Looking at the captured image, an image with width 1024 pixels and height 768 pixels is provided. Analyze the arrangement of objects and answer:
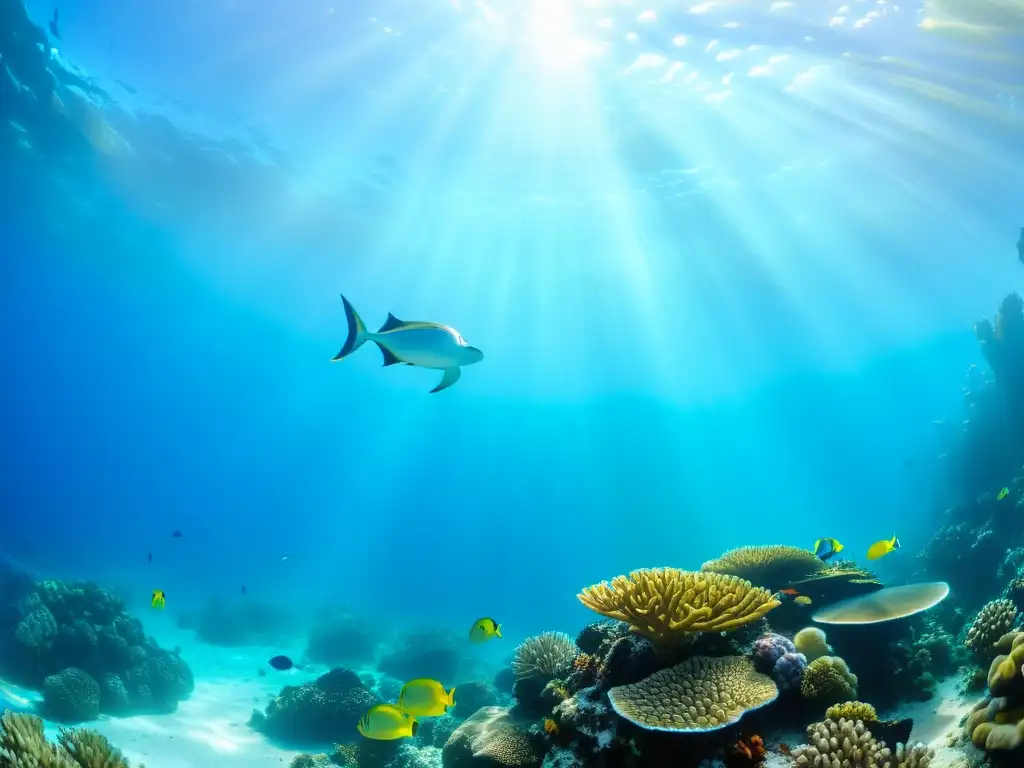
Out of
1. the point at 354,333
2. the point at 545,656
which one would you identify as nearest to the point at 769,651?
the point at 545,656

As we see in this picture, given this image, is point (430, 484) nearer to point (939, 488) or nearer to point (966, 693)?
point (939, 488)

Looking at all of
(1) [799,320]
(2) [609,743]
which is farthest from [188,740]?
(1) [799,320]

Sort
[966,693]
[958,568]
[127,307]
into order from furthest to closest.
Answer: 1. [127,307]
2. [958,568]
3. [966,693]

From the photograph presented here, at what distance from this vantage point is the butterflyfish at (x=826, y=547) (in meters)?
7.18

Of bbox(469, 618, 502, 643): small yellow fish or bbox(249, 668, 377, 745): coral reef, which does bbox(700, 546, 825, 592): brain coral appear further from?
bbox(249, 668, 377, 745): coral reef

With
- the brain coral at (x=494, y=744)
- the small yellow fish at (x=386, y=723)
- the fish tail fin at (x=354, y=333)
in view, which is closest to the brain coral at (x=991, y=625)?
the brain coral at (x=494, y=744)

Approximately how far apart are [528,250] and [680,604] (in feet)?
127

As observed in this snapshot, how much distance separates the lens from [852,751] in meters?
3.38

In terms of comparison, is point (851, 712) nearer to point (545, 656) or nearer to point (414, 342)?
point (545, 656)

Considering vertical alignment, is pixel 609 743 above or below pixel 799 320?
below

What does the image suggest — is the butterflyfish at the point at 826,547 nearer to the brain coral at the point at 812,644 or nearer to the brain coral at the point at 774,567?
the brain coral at the point at 774,567

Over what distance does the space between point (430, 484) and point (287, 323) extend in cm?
6851

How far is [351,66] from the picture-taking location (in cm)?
2366

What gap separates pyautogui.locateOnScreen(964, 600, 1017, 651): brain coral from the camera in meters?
4.73
